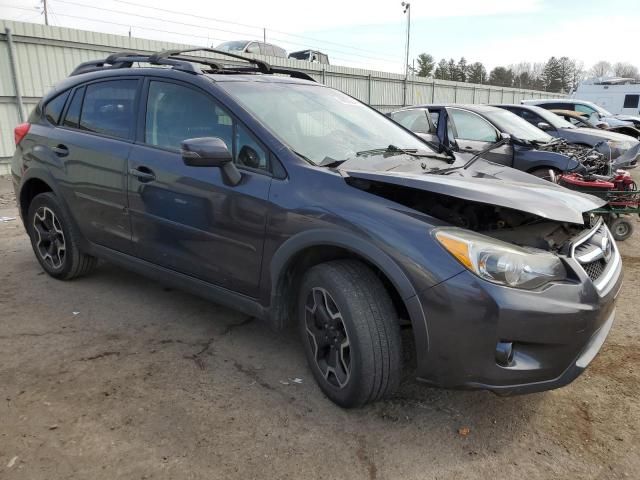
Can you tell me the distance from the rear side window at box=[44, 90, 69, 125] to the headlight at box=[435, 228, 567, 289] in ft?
11.3

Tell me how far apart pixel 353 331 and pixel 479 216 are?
871 mm

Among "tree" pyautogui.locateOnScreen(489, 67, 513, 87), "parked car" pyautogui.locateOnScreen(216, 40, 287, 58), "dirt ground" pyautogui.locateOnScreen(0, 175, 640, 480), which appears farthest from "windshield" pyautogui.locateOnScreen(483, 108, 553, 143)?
"tree" pyautogui.locateOnScreen(489, 67, 513, 87)

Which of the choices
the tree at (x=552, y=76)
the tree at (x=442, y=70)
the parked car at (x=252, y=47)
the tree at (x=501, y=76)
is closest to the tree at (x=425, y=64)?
the tree at (x=442, y=70)

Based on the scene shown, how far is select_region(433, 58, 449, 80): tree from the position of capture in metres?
69.1

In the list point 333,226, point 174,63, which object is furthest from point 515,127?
point 333,226

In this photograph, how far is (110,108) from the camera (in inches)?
147

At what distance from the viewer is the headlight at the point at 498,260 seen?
2.13 metres

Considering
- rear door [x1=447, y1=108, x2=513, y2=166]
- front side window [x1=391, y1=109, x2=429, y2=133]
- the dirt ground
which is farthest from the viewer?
front side window [x1=391, y1=109, x2=429, y2=133]

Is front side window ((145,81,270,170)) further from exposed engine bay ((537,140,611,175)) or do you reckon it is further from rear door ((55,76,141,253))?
exposed engine bay ((537,140,611,175))

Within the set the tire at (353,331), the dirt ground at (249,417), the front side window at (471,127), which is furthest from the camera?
the front side window at (471,127)

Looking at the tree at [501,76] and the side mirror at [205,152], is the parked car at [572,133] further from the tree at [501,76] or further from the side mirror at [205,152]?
the tree at [501,76]

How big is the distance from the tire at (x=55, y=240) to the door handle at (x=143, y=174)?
104cm

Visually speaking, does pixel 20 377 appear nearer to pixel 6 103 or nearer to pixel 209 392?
pixel 209 392

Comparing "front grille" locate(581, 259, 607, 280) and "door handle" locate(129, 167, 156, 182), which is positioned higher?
"door handle" locate(129, 167, 156, 182)
